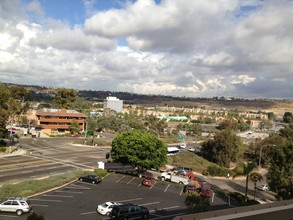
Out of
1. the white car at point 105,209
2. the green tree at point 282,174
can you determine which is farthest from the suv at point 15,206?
the green tree at point 282,174

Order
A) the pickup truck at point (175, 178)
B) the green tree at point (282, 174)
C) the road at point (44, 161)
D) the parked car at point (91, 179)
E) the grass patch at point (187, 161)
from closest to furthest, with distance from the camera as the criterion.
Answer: the green tree at point (282, 174)
the parked car at point (91, 179)
the road at point (44, 161)
the pickup truck at point (175, 178)
the grass patch at point (187, 161)

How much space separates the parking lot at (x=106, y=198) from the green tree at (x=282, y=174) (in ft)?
24.7

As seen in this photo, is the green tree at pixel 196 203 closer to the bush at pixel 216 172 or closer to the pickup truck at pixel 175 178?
the pickup truck at pixel 175 178

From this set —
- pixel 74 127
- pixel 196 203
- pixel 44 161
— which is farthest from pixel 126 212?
pixel 74 127

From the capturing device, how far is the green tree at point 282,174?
40.5 m

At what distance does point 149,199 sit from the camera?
37.9 m

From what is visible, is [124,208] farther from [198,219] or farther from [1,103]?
[1,103]

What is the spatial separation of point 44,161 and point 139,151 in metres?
20.2

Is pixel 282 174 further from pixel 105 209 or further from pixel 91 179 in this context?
pixel 91 179

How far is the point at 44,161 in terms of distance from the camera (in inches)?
2391

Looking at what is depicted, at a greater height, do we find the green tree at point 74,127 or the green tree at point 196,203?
the green tree at point 196,203

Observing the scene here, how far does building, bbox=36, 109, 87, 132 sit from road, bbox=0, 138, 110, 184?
30.4 metres

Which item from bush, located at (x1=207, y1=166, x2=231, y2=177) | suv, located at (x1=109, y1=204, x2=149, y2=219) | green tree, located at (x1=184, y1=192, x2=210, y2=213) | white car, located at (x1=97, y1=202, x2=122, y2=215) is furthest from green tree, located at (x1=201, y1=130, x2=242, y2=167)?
green tree, located at (x1=184, y1=192, x2=210, y2=213)

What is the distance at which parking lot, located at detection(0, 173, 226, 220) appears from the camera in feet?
100
